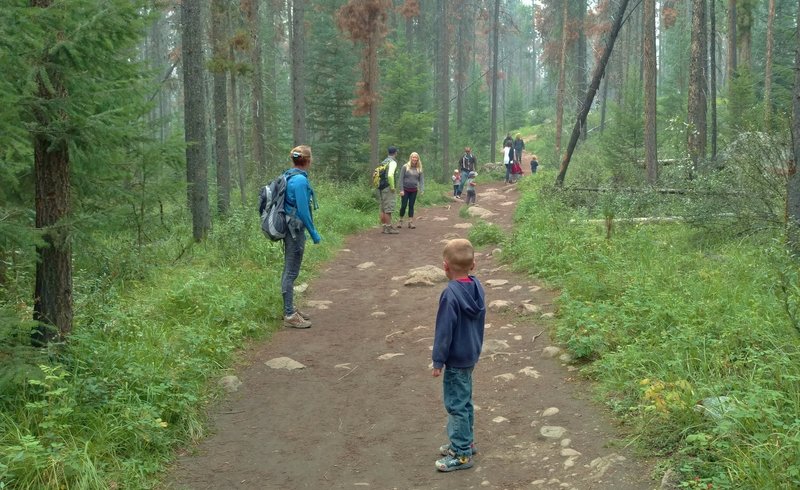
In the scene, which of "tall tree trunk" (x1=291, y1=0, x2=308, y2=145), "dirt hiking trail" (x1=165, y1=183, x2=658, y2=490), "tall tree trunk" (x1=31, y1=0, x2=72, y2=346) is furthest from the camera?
"tall tree trunk" (x1=291, y1=0, x2=308, y2=145)

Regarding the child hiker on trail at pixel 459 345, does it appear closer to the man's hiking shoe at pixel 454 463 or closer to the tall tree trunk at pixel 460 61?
the man's hiking shoe at pixel 454 463

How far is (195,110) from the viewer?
12109mm

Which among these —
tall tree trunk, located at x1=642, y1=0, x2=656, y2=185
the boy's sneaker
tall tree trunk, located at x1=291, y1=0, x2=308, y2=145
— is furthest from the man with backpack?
tall tree trunk, located at x1=291, y1=0, x2=308, y2=145

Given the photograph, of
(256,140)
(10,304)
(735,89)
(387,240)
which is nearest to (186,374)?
(10,304)

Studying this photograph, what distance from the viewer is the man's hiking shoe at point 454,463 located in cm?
443

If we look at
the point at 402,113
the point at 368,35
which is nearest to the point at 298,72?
the point at 368,35

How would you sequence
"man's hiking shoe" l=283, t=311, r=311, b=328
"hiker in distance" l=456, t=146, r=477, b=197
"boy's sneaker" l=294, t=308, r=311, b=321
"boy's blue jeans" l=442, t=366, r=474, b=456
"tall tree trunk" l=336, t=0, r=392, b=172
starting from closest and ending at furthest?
"boy's blue jeans" l=442, t=366, r=474, b=456 → "man's hiking shoe" l=283, t=311, r=311, b=328 → "boy's sneaker" l=294, t=308, r=311, b=321 → "tall tree trunk" l=336, t=0, r=392, b=172 → "hiker in distance" l=456, t=146, r=477, b=197

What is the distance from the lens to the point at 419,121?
78.3 feet

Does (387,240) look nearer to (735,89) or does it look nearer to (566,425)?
(566,425)

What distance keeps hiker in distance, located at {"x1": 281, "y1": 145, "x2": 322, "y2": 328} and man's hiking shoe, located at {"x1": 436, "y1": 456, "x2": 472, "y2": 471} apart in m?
3.74

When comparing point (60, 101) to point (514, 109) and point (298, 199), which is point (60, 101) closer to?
point (298, 199)

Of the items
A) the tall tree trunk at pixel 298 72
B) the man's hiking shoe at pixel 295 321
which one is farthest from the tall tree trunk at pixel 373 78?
the man's hiking shoe at pixel 295 321

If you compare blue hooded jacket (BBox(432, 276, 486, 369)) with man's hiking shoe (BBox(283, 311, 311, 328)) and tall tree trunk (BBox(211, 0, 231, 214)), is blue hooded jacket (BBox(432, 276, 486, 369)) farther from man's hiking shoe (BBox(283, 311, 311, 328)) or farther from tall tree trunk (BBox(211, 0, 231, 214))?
tall tree trunk (BBox(211, 0, 231, 214))

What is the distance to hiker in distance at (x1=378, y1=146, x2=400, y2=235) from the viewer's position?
13.9 metres
